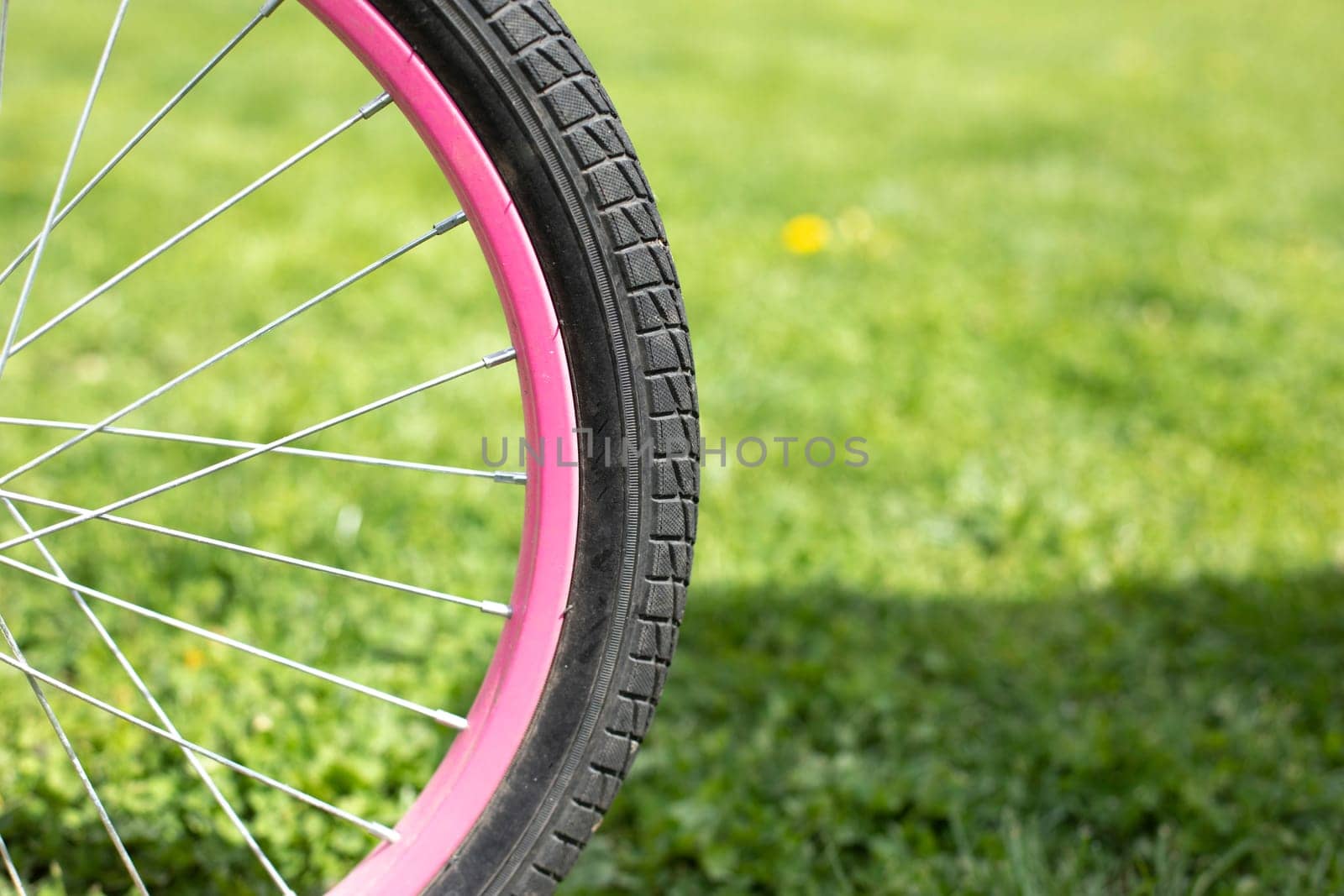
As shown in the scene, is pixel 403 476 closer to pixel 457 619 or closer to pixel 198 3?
pixel 457 619

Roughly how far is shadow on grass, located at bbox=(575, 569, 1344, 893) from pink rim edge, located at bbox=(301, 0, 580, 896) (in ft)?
1.59

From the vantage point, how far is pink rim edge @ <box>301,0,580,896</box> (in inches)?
37.2

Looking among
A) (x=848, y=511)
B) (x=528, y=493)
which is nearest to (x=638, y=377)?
(x=528, y=493)

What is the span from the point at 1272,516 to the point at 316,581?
2.00 meters

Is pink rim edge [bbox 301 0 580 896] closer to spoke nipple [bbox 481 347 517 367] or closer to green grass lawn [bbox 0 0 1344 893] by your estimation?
spoke nipple [bbox 481 347 517 367]

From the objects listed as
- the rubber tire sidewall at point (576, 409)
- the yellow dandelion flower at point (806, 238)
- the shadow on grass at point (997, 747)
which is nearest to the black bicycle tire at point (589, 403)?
the rubber tire sidewall at point (576, 409)

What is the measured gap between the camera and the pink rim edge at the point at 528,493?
94 centimetres

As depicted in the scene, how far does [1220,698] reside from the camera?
184 cm

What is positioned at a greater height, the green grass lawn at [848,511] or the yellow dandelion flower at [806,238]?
the yellow dandelion flower at [806,238]

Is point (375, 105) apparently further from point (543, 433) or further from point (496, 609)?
point (496, 609)

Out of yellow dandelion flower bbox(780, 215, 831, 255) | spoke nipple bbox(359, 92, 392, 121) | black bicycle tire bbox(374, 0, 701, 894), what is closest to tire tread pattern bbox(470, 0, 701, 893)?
black bicycle tire bbox(374, 0, 701, 894)

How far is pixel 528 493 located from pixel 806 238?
9.15 feet

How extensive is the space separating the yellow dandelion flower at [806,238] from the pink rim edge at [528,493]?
2.78m

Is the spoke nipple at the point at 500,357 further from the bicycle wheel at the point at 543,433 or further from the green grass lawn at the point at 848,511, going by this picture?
the green grass lawn at the point at 848,511
